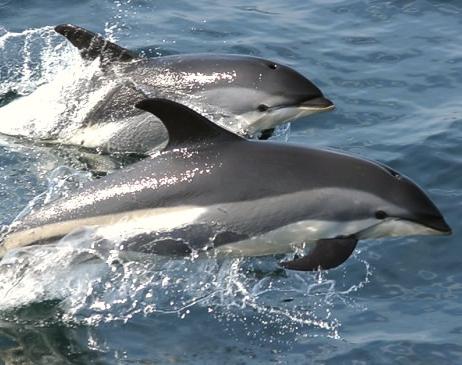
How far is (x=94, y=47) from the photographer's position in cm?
1041

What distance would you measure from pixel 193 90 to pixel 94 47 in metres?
0.97

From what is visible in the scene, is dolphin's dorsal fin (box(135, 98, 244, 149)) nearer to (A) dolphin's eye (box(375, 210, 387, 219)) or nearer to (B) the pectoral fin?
(B) the pectoral fin

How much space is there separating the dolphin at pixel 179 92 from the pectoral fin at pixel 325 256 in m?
2.81

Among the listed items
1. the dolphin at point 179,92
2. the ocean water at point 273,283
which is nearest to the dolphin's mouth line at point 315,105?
the dolphin at point 179,92

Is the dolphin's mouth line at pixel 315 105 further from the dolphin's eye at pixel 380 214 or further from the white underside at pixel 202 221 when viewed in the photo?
the dolphin's eye at pixel 380 214

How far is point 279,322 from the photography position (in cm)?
784

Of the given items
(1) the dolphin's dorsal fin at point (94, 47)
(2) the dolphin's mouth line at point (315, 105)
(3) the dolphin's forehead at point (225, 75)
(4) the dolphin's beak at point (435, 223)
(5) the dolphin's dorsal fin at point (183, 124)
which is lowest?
(2) the dolphin's mouth line at point (315, 105)

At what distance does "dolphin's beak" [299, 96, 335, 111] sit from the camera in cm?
1041

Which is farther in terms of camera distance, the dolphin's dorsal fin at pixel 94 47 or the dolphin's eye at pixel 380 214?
the dolphin's dorsal fin at pixel 94 47

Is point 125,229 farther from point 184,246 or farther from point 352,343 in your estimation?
point 352,343

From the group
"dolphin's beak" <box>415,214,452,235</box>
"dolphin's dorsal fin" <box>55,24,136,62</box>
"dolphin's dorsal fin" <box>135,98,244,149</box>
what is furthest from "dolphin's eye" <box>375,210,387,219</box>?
"dolphin's dorsal fin" <box>55,24,136,62</box>

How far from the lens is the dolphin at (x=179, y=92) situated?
1035cm

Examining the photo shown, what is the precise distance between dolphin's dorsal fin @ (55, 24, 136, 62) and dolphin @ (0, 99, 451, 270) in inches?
111

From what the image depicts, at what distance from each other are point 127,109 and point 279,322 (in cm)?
337
